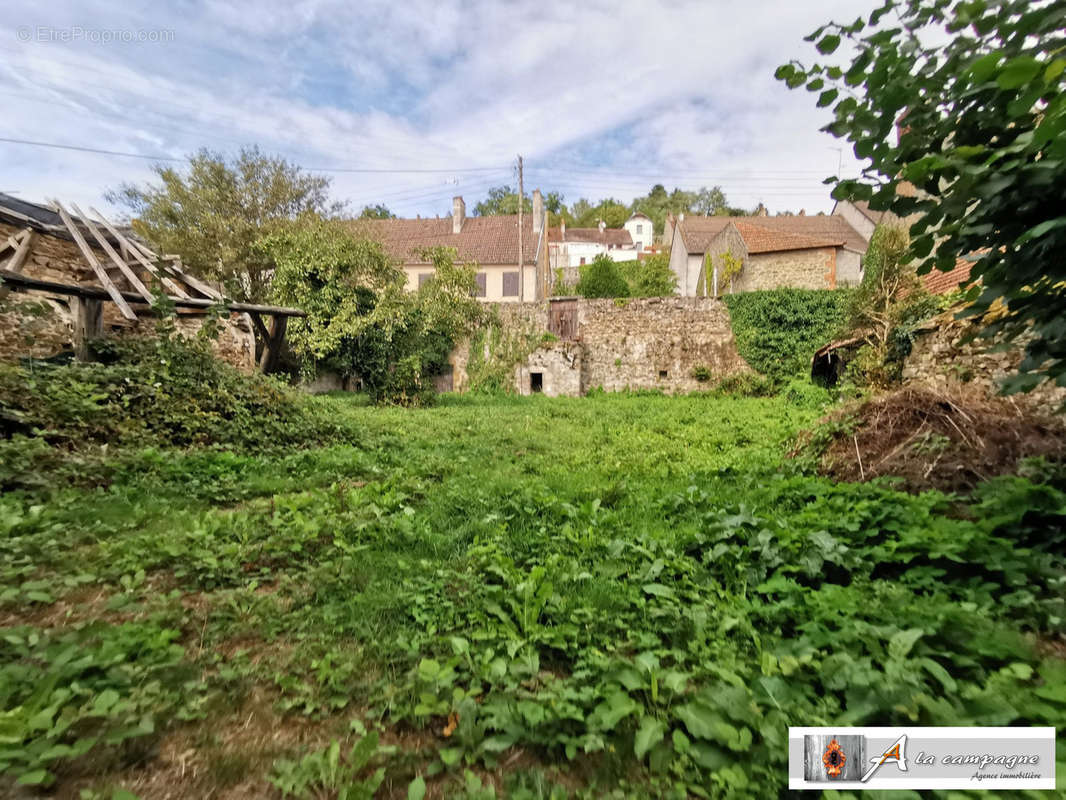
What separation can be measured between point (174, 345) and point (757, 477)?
754 cm

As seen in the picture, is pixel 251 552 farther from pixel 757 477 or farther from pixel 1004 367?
pixel 1004 367

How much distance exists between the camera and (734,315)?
16.2 m

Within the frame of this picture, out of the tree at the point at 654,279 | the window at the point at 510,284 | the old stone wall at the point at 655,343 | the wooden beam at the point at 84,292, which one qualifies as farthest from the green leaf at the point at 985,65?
the tree at the point at 654,279

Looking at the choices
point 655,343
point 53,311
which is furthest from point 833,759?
point 655,343

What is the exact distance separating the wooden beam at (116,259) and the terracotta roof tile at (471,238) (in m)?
20.5

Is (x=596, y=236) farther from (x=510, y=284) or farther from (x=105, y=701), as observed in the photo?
(x=105, y=701)

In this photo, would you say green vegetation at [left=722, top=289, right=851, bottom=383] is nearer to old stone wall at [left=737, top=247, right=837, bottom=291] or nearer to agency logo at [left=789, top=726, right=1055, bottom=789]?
old stone wall at [left=737, top=247, right=837, bottom=291]

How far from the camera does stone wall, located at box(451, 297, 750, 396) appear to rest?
1647cm

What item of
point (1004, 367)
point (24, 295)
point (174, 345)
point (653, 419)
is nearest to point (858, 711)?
point (1004, 367)

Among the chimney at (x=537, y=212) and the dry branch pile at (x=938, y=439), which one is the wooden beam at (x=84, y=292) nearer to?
the dry branch pile at (x=938, y=439)

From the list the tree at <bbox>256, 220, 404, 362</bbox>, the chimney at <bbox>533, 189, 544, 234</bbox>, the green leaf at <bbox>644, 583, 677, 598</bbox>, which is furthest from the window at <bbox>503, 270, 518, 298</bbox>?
the green leaf at <bbox>644, 583, 677, 598</bbox>

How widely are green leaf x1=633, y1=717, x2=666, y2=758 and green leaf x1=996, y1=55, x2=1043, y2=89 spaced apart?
261cm

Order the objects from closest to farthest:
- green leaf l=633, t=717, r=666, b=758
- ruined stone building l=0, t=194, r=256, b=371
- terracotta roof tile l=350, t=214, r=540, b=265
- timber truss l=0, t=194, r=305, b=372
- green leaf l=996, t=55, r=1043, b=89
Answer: green leaf l=633, t=717, r=666, b=758 → green leaf l=996, t=55, r=1043, b=89 → timber truss l=0, t=194, r=305, b=372 → ruined stone building l=0, t=194, r=256, b=371 → terracotta roof tile l=350, t=214, r=540, b=265

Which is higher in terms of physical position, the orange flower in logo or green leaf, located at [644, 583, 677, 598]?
green leaf, located at [644, 583, 677, 598]
